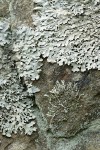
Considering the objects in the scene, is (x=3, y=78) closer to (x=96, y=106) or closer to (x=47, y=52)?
(x=47, y=52)

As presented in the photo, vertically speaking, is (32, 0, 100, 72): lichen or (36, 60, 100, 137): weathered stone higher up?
(32, 0, 100, 72): lichen

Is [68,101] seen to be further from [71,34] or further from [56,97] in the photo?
[71,34]

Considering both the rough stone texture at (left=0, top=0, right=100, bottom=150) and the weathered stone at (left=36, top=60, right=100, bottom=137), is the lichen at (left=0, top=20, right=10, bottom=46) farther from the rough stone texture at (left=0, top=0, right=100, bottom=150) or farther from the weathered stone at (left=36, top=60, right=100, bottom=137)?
the weathered stone at (left=36, top=60, right=100, bottom=137)

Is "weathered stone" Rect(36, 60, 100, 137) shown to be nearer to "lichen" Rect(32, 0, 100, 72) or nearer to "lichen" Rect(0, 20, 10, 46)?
"lichen" Rect(32, 0, 100, 72)

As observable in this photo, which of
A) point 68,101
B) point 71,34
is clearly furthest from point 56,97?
point 71,34

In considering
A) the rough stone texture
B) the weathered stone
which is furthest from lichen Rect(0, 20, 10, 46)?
the weathered stone

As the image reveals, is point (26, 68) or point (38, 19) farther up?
point (38, 19)

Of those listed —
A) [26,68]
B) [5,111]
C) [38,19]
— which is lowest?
[5,111]

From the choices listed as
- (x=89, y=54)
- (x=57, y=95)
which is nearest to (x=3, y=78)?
(x=57, y=95)
